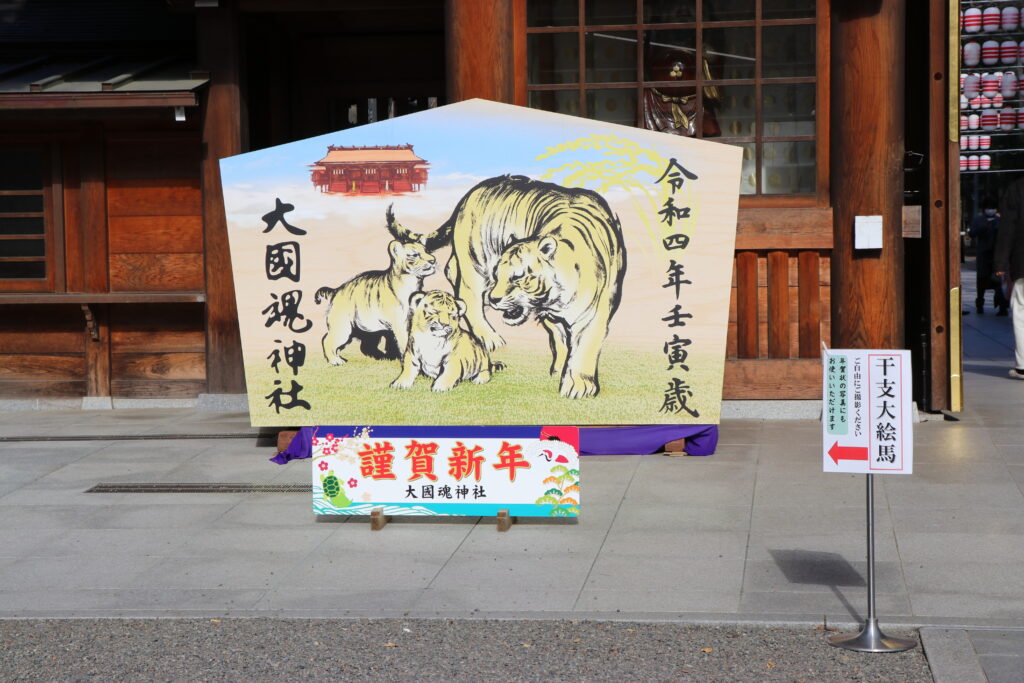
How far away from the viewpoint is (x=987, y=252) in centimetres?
2159

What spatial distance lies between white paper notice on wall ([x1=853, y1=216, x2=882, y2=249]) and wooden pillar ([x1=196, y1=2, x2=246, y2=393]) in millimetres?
5503

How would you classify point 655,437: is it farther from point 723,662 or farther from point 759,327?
point 723,662

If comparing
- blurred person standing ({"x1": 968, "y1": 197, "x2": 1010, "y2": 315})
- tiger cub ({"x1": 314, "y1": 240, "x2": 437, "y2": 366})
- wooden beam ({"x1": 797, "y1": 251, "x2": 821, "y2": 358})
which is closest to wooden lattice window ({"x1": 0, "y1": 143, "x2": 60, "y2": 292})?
tiger cub ({"x1": 314, "y1": 240, "x2": 437, "y2": 366})

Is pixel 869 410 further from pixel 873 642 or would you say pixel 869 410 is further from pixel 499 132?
pixel 499 132

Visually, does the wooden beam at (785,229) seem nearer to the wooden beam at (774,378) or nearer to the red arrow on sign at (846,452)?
the wooden beam at (774,378)

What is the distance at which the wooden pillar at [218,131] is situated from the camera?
12.0 metres

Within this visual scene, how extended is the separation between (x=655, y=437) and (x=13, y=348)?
6.71 m

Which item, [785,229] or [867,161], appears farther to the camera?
[785,229]

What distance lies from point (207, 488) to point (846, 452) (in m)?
4.84

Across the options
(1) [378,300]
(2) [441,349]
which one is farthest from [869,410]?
(1) [378,300]

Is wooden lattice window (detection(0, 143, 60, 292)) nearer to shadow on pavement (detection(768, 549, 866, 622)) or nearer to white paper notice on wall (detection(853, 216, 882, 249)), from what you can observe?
white paper notice on wall (detection(853, 216, 882, 249))

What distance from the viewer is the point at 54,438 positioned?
1103cm

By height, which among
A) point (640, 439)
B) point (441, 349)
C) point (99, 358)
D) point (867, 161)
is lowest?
point (640, 439)

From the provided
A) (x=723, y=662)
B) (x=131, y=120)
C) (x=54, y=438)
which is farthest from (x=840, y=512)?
(x=131, y=120)
